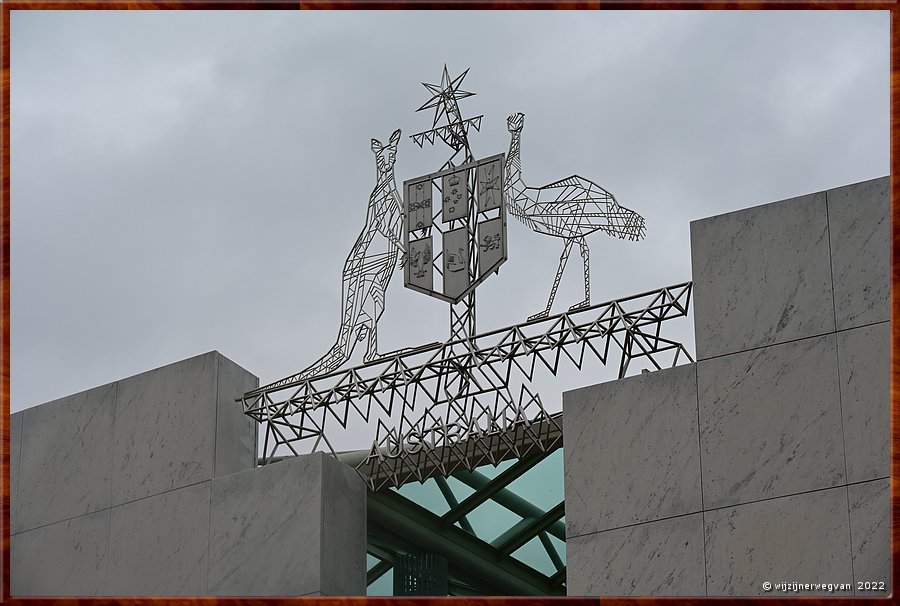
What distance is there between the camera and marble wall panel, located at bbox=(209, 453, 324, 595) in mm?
17625

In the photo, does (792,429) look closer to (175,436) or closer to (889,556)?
(889,556)

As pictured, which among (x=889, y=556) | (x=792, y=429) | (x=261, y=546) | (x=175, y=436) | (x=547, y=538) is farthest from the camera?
(x=547, y=538)

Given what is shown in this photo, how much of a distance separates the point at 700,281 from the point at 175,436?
6328mm

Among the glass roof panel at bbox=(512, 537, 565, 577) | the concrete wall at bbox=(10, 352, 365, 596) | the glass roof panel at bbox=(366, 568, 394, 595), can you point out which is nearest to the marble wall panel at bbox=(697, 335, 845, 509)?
the concrete wall at bbox=(10, 352, 365, 596)

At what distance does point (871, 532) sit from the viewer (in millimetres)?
14898

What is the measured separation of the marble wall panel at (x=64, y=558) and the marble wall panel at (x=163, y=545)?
0.71 feet

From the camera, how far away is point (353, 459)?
64.7 ft

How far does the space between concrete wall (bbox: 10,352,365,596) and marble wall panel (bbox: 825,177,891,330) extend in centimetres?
575

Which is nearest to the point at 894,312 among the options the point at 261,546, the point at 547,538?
the point at 261,546

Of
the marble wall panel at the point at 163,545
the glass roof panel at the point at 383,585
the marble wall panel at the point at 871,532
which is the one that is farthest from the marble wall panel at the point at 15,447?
the marble wall panel at the point at 871,532

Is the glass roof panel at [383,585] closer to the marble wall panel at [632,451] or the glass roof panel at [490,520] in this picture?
the glass roof panel at [490,520]

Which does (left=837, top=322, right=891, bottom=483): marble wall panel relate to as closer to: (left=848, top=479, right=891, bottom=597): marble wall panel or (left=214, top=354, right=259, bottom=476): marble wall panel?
(left=848, top=479, right=891, bottom=597): marble wall panel

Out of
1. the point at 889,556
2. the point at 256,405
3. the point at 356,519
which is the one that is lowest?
the point at 889,556

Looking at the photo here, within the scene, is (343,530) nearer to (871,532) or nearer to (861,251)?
(871,532)
